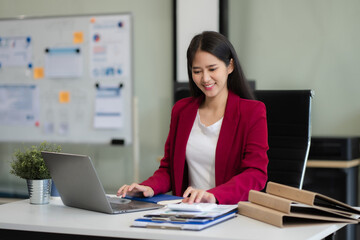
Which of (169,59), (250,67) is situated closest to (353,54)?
(250,67)

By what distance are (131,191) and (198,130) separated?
40 cm

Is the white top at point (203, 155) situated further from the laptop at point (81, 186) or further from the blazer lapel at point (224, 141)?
the laptop at point (81, 186)

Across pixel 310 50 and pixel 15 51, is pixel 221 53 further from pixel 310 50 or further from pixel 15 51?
pixel 15 51

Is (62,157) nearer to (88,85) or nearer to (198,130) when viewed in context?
(198,130)

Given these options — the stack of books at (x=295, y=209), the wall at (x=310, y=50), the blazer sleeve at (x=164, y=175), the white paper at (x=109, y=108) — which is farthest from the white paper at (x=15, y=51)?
the stack of books at (x=295, y=209)

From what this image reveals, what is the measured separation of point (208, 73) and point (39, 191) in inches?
29.2

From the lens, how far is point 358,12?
3721 millimetres

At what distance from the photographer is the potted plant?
5.72ft

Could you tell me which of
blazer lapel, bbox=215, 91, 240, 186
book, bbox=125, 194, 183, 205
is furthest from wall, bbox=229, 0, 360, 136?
book, bbox=125, 194, 183, 205

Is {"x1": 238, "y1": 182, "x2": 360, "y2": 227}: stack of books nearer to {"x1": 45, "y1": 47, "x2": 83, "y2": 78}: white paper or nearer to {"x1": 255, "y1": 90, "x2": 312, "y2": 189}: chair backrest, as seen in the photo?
{"x1": 255, "y1": 90, "x2": 312, "y2": 189}: chair backrest

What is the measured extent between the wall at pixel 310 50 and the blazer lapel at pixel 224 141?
198 cm

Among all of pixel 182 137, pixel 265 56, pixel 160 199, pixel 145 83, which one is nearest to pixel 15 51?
pixel 145 83

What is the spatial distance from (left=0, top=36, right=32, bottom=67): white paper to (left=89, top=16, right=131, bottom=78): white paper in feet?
1.85

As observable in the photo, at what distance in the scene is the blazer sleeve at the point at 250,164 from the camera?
1.74 meters
